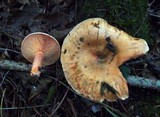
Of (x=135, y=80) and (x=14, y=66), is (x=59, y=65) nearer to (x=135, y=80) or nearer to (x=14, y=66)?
(x=14, y=66)

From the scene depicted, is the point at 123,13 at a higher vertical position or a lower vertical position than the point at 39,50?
higher

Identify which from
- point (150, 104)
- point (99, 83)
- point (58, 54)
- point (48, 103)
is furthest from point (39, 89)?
point (150, 104)

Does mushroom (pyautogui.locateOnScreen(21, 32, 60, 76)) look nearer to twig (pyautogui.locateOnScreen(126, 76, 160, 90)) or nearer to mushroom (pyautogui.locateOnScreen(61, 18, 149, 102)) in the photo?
mushroom (pyautogui.locateOnScreen(61, 18, 149, 102))

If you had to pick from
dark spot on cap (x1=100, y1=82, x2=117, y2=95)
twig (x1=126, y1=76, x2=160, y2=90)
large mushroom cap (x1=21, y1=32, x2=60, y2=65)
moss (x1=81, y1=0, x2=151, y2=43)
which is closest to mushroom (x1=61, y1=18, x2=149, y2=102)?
dark spot on cap (x1=100, y1=82, x2=117, y2=95)

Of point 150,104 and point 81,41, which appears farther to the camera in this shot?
point 150,104

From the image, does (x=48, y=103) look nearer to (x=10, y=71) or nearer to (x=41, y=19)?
(x=10, y=71)

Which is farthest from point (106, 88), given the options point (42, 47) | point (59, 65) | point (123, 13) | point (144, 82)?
point (123, 13)
